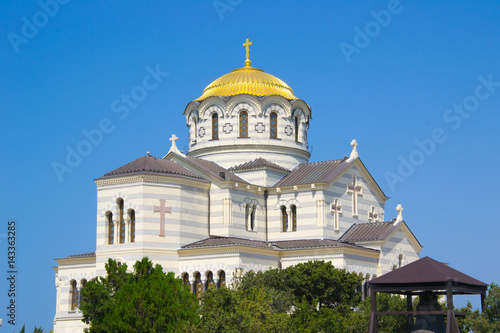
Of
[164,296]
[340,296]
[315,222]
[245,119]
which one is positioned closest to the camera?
[164,296]

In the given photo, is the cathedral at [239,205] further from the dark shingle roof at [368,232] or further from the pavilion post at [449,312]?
the pavilion post at [449,312]

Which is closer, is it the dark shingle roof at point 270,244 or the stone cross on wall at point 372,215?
the dark shingle roof at point 270,244

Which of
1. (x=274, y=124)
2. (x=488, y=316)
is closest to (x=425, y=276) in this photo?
(x=488, y=316)

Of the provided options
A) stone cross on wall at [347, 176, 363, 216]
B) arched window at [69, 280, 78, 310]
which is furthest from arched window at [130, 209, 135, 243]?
stone cross on wall at [347, 176, 363, 216]

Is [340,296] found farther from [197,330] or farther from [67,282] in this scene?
[67,282]

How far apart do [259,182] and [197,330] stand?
811 inches

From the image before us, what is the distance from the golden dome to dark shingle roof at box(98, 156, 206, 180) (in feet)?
24.7

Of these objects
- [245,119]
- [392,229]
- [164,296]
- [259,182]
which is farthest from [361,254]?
[164,296]

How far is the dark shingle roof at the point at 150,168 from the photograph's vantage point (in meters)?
47.9

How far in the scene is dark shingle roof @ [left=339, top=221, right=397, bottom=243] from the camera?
51.2 m

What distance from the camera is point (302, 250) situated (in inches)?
1919

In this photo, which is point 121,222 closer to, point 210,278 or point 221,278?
point 210,278

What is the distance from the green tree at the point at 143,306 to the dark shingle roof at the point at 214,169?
1275 centimetres

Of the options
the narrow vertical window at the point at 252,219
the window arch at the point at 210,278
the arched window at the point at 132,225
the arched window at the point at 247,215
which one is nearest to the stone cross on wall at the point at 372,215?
the narrow vertical window at the point at 252,219
